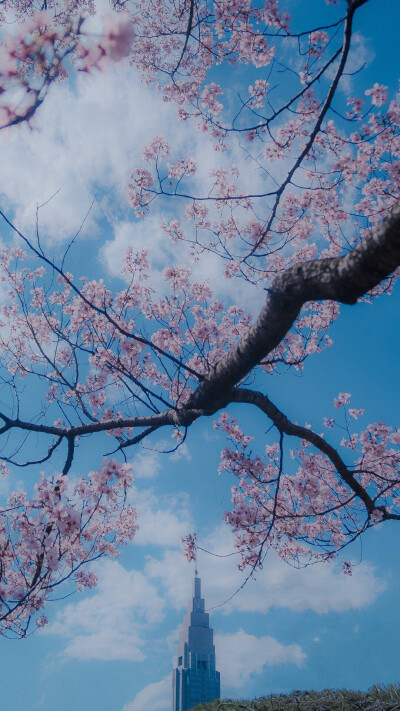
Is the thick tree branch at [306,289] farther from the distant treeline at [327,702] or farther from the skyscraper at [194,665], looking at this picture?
the skyscraper at [194,665]

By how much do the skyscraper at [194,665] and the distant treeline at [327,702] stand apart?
9195 centimetres

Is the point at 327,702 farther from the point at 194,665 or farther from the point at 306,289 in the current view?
the point at 194,665

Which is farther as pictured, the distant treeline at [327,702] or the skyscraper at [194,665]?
the skyscraper at [194,665]

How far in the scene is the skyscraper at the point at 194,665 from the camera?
85.4m

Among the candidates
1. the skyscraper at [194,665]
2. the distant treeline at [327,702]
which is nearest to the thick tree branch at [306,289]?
the distant treeline at [327,702]

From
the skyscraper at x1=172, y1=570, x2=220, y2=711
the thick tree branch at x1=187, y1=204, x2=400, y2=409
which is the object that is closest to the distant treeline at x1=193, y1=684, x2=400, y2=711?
the thick tree branch at x1=187, y1=204, x2=400, y2=409

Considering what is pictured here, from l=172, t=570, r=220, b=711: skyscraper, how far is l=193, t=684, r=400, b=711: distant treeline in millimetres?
91953

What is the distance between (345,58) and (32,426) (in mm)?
4730

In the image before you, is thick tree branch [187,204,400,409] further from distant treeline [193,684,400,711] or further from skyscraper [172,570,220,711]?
skyscraper [172,570,220,711]

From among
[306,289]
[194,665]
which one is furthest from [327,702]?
[194,665]

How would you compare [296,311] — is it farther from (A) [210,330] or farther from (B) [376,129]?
(B) [376,129]

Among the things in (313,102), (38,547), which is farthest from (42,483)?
(313,102)

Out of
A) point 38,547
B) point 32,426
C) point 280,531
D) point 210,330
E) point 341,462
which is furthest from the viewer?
point 280,531

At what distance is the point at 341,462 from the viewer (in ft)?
17.3
